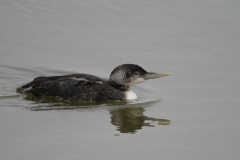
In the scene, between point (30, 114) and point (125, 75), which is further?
point (125, 75)

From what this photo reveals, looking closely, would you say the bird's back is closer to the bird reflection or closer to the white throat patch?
the white throat patch

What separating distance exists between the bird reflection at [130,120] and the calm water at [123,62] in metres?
0.02

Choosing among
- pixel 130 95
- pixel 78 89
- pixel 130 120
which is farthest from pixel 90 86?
pixel 130 120

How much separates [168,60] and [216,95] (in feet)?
6.10

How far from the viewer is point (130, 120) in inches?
298

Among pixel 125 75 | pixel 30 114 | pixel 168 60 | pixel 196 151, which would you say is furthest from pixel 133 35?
pixel 196 151

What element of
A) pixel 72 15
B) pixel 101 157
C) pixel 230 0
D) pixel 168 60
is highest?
pixel 230 0

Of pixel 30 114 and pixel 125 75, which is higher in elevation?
pixel 125 75

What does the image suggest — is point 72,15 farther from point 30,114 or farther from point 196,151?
point 196,151

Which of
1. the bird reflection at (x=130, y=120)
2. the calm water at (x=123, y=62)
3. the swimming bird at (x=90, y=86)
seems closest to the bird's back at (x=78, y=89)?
the swimming bird at (x=90, y=86)

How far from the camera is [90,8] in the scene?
13.3 m

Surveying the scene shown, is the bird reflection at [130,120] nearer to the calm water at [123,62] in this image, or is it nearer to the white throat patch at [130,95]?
the calm water at [123,62]

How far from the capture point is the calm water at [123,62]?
6.40 meters

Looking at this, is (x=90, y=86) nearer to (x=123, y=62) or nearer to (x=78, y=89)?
(x=78, y=89)
